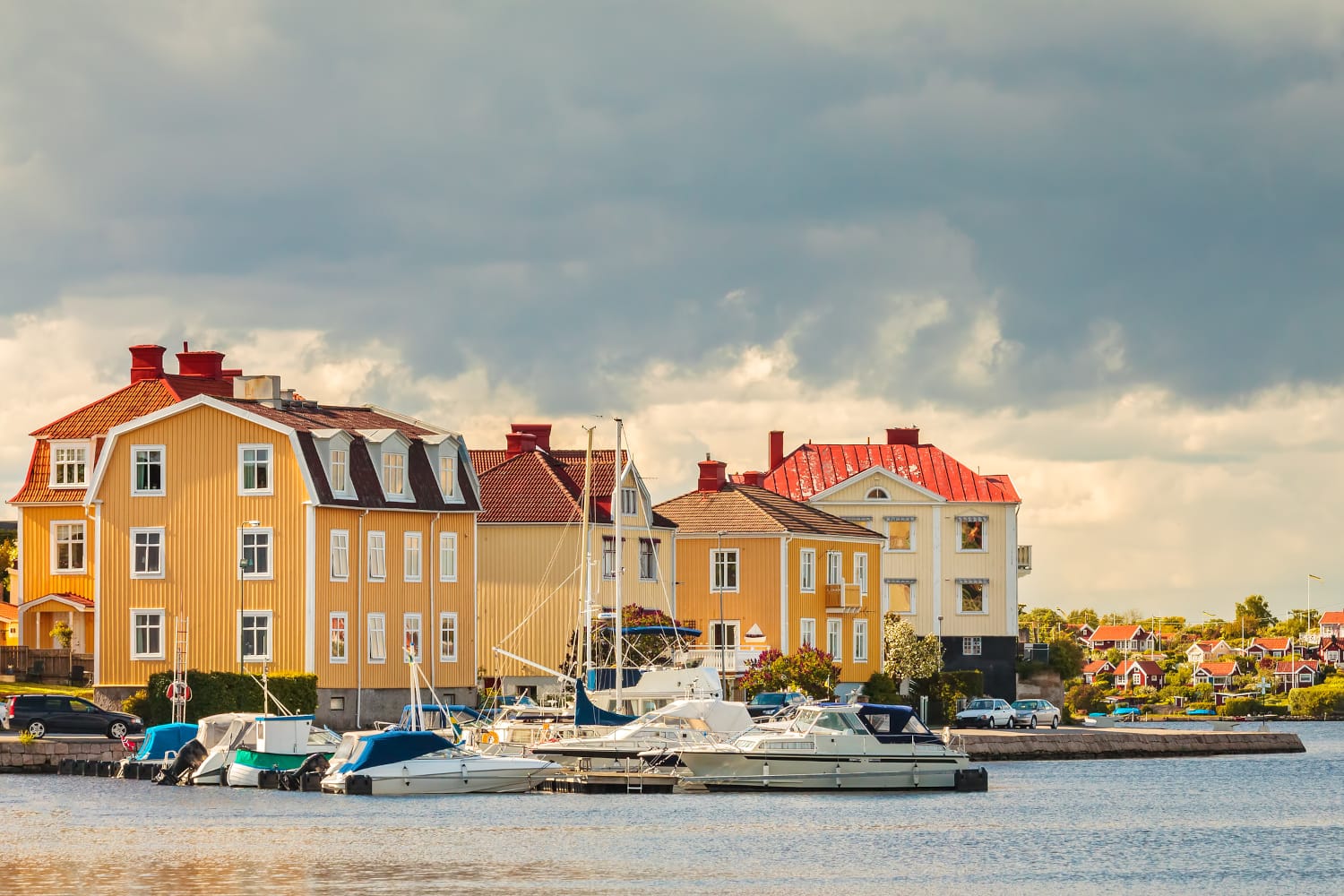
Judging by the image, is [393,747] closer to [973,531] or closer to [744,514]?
[744,514]

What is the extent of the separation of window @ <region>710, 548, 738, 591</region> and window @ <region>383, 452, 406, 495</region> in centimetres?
2085

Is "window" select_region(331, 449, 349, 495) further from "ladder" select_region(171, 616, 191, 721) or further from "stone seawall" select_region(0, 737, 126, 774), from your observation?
"stone seawall" select_region(0, 737, 126, 774)

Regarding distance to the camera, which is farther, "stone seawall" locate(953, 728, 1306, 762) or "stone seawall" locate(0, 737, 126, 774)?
"stone seawall" locate(953, 728, 1306, 762)

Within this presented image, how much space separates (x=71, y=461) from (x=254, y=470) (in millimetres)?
14820

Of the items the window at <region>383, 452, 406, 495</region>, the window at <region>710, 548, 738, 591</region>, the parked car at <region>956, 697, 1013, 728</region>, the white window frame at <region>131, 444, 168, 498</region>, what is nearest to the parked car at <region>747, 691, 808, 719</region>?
the window at <region>710, 548, 738, 591</region>

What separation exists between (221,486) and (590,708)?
1644cm

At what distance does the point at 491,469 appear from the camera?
9300cm

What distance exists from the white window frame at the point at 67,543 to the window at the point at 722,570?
89.6 ft

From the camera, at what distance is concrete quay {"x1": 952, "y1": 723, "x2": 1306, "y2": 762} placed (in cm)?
8794

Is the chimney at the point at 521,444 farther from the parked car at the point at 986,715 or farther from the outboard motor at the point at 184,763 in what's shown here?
the outboard motor at the point at 184,763

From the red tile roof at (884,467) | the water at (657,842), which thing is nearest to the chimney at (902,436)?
the red tile roof at (884,467)

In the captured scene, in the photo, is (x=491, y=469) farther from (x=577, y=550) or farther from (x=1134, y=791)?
(x=1134, y=791)

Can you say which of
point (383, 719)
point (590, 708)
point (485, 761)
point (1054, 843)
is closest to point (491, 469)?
point (383, 719)

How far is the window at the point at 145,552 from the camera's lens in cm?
7775
